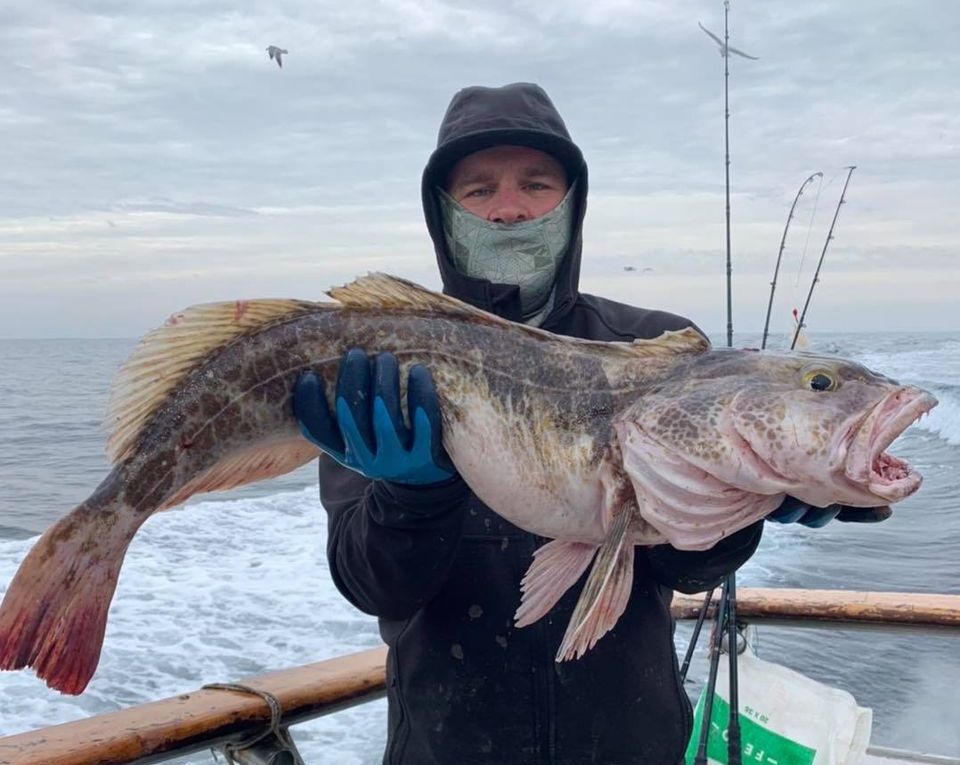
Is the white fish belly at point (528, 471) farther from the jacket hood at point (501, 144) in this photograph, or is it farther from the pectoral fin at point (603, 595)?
the jacket hood at point (501, 144)

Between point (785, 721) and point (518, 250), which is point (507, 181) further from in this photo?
point (785, 721)

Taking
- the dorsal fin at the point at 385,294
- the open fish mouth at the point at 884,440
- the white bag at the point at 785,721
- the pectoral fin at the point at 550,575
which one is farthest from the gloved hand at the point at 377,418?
the white bag at the point at 785,721

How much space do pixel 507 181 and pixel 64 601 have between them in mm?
1871

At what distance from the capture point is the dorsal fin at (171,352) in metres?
2.43

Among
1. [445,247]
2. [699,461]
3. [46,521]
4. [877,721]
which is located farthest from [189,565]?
[699,461]

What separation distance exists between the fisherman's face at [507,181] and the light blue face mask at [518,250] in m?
0.04

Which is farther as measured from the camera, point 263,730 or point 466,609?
point 263,730

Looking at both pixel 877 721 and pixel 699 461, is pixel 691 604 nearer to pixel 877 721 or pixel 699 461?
pixel 699 461

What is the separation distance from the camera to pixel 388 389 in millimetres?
2439

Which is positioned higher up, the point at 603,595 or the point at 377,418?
the point at 377,418

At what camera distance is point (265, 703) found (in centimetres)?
318

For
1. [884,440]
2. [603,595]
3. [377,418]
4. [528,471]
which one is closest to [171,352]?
[377,418]

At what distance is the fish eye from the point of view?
2414 mm

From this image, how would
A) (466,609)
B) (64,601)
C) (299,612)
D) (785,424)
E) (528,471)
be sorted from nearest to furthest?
(64,601), (785,424), (528,471), (466,609), (299,612)
